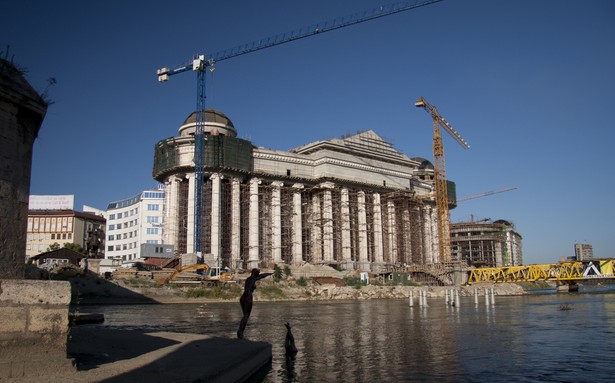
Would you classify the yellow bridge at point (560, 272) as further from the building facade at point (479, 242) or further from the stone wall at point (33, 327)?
the stone wall at point (33, 327)

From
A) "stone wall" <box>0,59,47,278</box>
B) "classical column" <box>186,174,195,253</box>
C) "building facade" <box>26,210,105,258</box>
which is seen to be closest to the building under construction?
"classical column" <box>186,174,195,253</box>

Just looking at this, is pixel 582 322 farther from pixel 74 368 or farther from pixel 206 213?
pixel 206 213

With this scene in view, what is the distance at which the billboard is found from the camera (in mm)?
137875

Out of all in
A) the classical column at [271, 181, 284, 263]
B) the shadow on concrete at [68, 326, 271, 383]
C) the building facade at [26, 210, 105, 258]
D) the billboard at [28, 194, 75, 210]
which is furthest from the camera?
the billboard at [28, 194, 75, 210]

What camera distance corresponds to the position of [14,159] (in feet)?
29.8

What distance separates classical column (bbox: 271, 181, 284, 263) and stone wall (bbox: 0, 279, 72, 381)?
263 feet

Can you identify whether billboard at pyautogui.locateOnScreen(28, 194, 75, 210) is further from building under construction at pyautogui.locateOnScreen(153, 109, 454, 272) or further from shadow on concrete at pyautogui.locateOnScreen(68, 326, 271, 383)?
shadow on concrete at pyautogui.locateOnScreen(68, 326, 271, 383)

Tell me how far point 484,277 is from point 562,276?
17.6 meters

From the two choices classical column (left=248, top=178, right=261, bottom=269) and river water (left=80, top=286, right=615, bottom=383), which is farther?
classical column (left=248, top=178, right=261, bottom=269)

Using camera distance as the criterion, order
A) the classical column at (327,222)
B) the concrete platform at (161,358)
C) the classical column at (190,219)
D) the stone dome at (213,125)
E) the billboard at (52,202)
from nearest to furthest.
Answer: the concrete platform at (161,358)
the classical column at (190,219)
the stone dome at (213,125)
the classical column at (327,222)
the billboard at (52,202)

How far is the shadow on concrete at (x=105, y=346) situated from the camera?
926cm

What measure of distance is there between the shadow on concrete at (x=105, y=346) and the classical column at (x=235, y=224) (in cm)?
6961

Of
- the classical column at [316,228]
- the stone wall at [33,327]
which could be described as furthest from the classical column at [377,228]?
the stone wall at [33,327]

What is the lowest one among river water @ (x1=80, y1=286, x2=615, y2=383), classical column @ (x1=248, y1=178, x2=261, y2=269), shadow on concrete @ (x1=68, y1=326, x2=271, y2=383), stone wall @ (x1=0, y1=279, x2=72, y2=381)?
river water @ (x1=80, y1=286, x2=615, y2=383)
